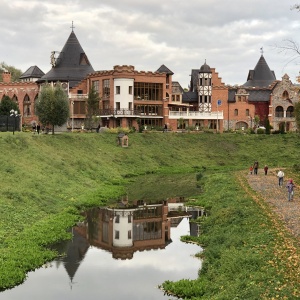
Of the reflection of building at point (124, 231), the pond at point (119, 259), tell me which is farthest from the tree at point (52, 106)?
the pond at point (119, 259)

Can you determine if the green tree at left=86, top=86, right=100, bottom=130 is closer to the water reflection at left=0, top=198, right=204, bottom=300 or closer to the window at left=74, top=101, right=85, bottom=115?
the window at left=74, top=101, right=85, bottom=115

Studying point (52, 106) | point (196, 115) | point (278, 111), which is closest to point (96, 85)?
point (196, 115)

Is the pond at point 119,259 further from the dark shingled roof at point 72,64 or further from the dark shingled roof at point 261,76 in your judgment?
the dark shingled roof at point 261,76

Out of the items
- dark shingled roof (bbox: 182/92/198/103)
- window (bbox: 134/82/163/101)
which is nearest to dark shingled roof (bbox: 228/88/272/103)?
dark shingled roof (bbox: 182/92/198/103)

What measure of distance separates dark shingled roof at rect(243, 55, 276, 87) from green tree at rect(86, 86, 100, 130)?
40.0 metres

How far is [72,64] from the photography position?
98812 mm

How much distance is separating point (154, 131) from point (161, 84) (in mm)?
10359

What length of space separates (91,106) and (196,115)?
20244 mm

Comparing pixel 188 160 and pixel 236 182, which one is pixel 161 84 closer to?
pixel 188 160

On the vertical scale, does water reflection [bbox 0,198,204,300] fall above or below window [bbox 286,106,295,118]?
below

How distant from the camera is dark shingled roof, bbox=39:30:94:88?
96.8 meters

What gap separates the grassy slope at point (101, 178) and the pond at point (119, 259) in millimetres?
952

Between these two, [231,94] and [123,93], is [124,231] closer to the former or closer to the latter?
[123,93]

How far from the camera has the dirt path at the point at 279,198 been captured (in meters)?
27.4
